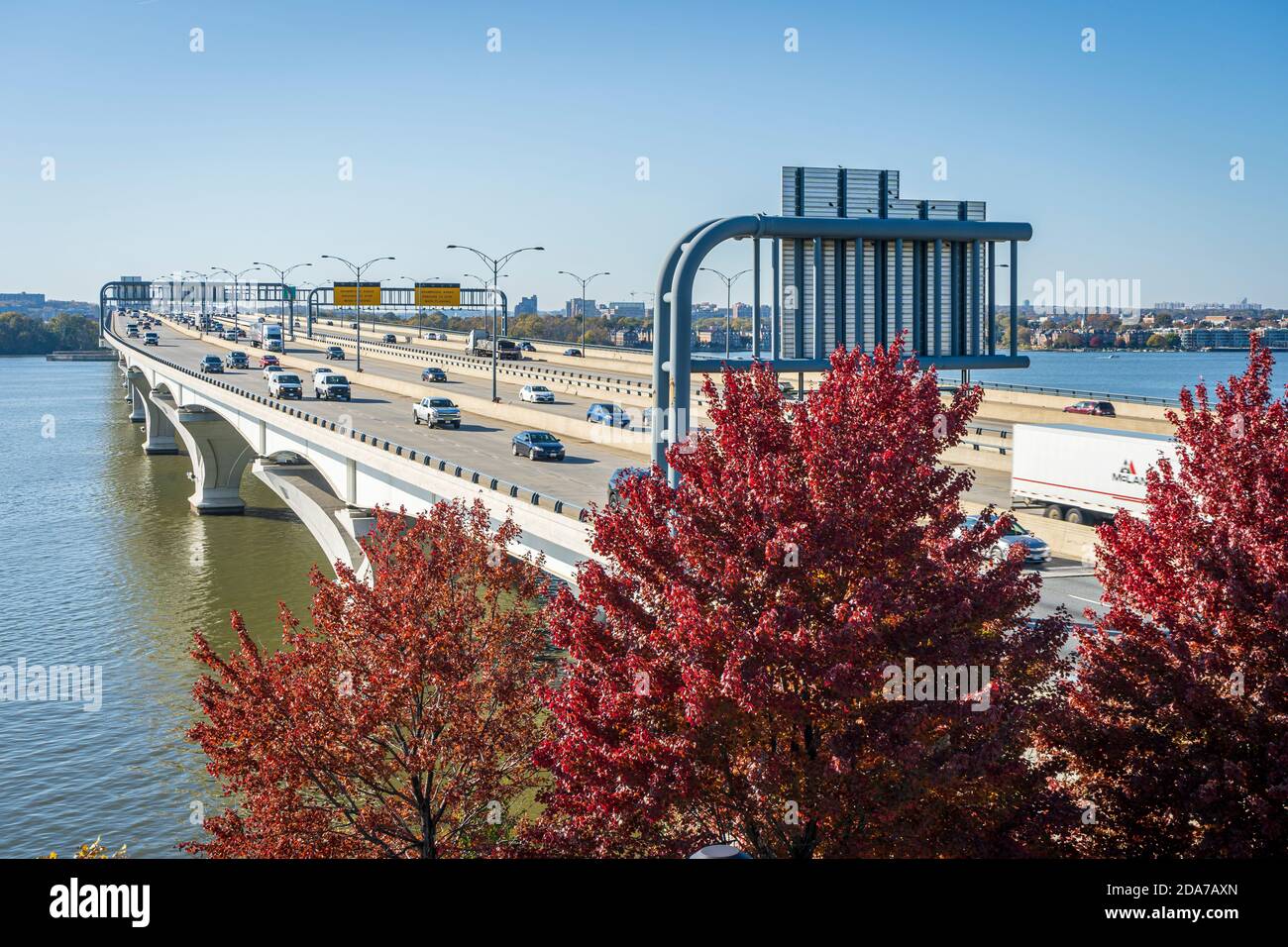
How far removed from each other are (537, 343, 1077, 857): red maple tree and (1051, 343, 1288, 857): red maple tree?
24.9 inches

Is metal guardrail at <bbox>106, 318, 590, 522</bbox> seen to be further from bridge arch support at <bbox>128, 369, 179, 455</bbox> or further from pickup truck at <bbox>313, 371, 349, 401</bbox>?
bridge arch support at <bbox>128, 369, 179, 455</bbox>

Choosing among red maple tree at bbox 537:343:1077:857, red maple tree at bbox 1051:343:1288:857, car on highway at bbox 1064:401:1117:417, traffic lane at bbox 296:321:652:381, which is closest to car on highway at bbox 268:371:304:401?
traffic lane at bbox 296:321:652:381

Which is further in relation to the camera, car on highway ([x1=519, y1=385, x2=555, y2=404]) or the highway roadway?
car on highway ([x1=519, y1=385, x2=555, y2=404])

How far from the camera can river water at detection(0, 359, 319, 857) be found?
25.3m

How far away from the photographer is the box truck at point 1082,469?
3612 centimetres

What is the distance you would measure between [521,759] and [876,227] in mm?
8866

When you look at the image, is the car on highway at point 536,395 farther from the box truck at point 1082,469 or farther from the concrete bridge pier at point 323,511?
the box truck at point 1082,469

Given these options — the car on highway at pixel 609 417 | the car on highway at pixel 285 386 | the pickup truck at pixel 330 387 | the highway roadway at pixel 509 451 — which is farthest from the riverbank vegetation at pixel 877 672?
the pickup truck at pixel 330 387

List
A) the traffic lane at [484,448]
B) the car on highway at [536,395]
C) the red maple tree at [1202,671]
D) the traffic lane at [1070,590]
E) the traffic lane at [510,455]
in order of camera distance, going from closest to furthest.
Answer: the red maple tree at [1202,671] < the traffic lane at [1070,590] < the traffic lane at [484,448] < the traffic lane at [510,455] < the car on highway at [536,395]

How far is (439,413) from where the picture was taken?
56531mm

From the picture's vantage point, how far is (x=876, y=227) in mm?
17391

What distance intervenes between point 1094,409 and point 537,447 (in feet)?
116

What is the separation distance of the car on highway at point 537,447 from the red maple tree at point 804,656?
33083mm
